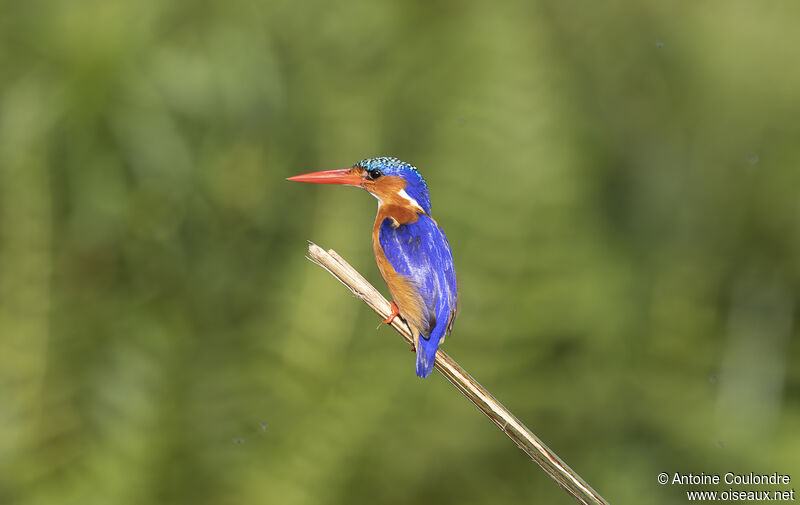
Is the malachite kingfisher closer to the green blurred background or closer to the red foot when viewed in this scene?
the red foot

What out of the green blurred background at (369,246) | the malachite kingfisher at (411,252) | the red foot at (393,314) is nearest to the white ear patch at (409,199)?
the malachite kingfisher at (411,252)

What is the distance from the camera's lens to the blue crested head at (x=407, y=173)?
813 millimetres

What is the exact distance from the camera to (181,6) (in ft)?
6.10

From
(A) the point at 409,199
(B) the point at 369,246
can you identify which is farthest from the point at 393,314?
(B) the point at 369,246

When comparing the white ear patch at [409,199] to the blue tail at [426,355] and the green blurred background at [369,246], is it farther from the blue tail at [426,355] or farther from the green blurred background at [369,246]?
the green blurred background at [369,246]

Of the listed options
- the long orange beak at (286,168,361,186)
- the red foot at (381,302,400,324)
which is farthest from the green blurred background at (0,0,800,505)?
the red foot at (381,302,400,324)

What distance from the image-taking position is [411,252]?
0.75 metres

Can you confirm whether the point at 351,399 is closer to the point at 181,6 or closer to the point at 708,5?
the point at 181,6

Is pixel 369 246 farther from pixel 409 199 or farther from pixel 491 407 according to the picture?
pixel 491 407

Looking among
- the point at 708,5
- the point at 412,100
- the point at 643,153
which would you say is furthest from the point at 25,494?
the point at 708,5

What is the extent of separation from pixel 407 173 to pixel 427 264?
0.12 meters

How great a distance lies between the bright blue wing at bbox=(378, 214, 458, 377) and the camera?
0.72 meters

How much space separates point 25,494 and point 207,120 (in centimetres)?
97

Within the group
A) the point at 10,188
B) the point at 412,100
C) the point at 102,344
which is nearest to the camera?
the point at 10,188
